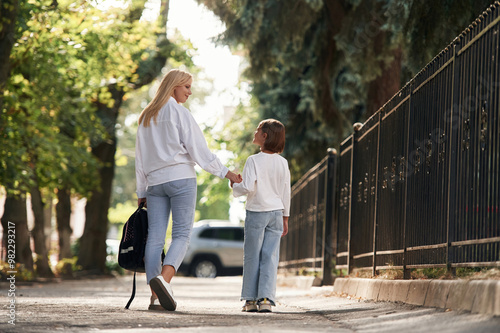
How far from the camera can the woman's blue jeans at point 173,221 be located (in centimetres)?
674

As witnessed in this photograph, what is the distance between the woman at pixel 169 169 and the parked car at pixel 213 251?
20.1m

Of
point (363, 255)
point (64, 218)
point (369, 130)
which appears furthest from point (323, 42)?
point (64, 218)

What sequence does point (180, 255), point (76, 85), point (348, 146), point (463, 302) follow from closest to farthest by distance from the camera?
1. point (463, 302)
2. point (180, 255)
3. point (348, 146)
4. point (76, 85)

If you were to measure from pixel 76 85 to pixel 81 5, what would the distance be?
4199 mm

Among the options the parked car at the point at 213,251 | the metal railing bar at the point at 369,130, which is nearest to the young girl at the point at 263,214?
the metal railing bar at the point at 369,130

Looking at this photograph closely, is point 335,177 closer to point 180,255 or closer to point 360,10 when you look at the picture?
point 360,10

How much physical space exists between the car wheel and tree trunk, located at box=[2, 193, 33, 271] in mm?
8855

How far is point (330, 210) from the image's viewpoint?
12.8 metres

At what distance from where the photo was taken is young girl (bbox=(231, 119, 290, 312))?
281 inches

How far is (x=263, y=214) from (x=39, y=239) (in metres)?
15.4

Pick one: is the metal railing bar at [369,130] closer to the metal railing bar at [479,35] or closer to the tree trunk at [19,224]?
the metal railing bar at [479,35]

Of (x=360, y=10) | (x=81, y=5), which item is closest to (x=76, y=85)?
(x=81, y=5)

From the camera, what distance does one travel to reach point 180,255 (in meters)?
6.74

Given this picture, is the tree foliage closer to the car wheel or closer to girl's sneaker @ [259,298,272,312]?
girl's sneaker @ [259,298,272,312]
